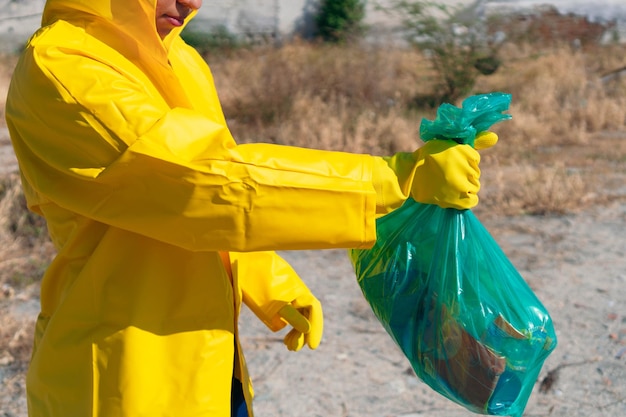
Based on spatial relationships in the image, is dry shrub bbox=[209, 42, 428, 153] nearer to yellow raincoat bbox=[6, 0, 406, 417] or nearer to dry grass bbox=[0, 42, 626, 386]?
dry grass bbox=[0, 42, 626, 386]

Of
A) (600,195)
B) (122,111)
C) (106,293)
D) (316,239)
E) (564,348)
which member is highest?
(122,111)

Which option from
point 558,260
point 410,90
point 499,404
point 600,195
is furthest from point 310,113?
point 499,404

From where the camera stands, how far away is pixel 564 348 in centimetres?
358

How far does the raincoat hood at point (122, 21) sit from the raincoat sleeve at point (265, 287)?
0.57 meters

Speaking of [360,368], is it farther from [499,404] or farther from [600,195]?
[600,195]

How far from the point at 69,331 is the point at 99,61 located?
1.67 feet

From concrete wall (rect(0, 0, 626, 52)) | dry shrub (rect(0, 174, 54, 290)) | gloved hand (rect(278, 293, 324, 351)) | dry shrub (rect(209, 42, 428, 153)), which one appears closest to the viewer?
gloved hand (rect(278, 293, 324, 351))

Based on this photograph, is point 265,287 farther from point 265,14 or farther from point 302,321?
point 265,14

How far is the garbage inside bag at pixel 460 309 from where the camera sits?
1927mm

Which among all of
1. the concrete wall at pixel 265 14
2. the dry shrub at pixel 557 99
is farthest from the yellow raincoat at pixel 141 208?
the concrete wall at pixel 265 14

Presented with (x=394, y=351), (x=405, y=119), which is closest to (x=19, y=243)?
(x=394, y=351)

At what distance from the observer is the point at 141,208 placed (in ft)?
4.63

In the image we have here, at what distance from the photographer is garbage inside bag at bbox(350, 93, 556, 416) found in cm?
193

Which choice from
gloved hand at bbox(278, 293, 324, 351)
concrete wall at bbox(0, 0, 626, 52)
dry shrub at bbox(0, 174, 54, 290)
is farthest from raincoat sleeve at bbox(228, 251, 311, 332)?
concrete wall at bbox(0, 0, 626, 52)
